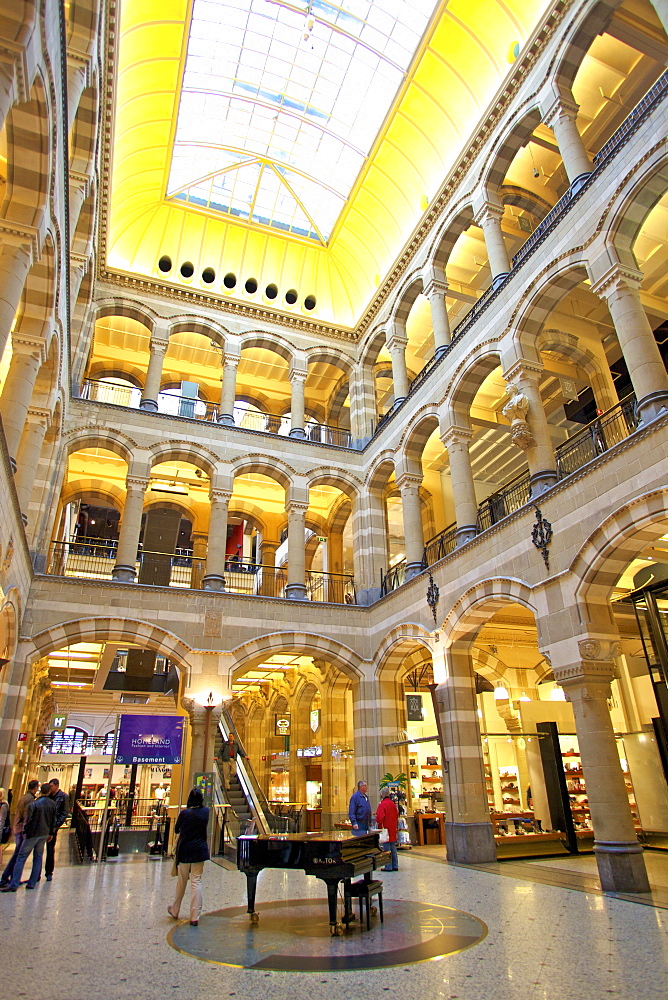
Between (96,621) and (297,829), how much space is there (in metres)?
9.29

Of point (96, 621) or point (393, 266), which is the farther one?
point (393, 266)

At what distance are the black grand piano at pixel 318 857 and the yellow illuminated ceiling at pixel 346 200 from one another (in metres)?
16.5

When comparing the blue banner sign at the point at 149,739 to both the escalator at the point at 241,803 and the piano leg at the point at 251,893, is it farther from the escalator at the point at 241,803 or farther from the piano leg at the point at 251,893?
the piano leg at the point at 251,893

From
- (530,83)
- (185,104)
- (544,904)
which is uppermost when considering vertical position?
(185,104)

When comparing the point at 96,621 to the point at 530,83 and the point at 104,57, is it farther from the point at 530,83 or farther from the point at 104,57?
the point at 530,83

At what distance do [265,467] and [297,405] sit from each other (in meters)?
2.90

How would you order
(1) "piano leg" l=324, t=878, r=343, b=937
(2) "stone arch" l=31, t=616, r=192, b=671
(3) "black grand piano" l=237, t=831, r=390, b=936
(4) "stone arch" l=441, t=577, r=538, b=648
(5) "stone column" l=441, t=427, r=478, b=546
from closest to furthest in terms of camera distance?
(1) "piano leg" l=324, t=878, r=343, b=937 → (3) "black grand piano" l=237, t=831, r=390, b=936 → (4) "stone arch" l=441, t=577, r=538, b=648 → (5) "stone column" l=441, t=427, r=478, b=546 → (2) "stone arch" l=31, t=616, r=192, b=671

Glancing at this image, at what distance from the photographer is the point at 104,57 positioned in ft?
45.1

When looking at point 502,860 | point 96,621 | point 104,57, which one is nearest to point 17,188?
point 104,57

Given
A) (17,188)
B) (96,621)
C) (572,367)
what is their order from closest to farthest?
1. (17,188)
2. (96,621)
3. (572,367)

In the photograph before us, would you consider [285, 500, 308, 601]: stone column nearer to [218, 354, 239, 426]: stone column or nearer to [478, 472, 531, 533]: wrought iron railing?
[218, 354, 239, 426]: stone column

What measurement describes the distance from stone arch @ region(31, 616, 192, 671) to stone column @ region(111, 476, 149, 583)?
3.82 feet

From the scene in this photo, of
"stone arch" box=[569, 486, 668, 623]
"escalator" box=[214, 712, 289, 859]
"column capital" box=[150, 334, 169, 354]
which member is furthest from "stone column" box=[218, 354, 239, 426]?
"stone arch" box=[569, 486, 668, 623]

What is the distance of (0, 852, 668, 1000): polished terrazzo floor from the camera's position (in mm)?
4355
